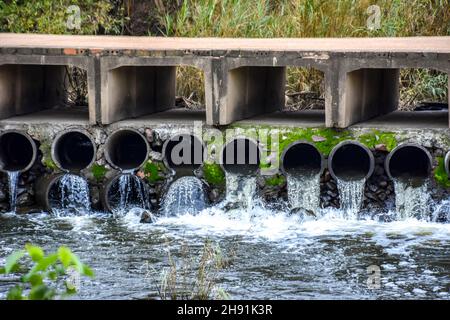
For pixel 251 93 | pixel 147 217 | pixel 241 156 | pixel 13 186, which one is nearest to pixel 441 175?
pixel 241 156

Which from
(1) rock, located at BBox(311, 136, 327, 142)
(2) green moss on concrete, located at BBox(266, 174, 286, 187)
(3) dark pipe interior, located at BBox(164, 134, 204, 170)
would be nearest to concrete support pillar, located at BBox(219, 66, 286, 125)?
(3) dark pipe interior, located at BBox(164, 134, 204, 170)

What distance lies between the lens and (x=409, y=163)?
12727 millimetres

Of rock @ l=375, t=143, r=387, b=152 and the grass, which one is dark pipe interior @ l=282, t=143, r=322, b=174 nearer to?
rock @ l=375, t=143, r=387, b=152

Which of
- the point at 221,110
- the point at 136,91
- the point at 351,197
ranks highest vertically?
the point at 136,91

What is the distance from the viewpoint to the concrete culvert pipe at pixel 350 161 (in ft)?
39.5

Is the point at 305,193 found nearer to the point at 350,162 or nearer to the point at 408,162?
the point at 350,162

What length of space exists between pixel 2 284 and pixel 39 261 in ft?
14.7

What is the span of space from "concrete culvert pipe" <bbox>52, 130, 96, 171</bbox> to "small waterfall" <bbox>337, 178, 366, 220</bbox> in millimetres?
3105

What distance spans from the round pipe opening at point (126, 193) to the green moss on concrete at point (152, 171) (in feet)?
0.38

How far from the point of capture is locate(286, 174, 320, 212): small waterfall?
39.5ft

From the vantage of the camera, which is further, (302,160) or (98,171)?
(302,160)

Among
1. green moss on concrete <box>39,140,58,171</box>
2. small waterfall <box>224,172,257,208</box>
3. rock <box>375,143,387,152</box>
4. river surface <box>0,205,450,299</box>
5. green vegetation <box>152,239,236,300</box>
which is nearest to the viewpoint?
green vegetation <box>152,239,236,300</box>

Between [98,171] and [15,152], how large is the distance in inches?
61.1

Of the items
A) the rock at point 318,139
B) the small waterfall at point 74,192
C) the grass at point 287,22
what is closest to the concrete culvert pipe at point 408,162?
the rock at point 318,139
